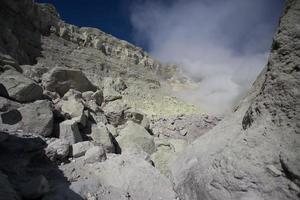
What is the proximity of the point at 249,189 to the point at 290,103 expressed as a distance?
3.60ft

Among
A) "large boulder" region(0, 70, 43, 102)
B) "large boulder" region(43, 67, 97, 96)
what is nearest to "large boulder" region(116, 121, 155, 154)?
"large boulder" region(0, 70, 43, 102)

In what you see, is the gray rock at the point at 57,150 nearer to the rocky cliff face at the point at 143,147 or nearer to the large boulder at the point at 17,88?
the rocky cliff face at the point at 143,147

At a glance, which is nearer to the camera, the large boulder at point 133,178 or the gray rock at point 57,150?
the large boulder at point 133,178

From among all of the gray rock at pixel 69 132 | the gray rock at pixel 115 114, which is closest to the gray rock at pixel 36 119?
the gray rock at pixel 69 132

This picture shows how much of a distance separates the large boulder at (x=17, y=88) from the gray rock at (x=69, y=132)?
1311 millimetres

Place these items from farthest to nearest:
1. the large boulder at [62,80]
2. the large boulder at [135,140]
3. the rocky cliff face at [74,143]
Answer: the large boulder at [62,80] → the large boulder at [135,140] → the rocky cliff face at [74,143]

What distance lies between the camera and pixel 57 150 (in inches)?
182

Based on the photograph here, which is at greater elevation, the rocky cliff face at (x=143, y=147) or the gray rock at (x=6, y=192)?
the rocky cliff face at (x=143, y=147)

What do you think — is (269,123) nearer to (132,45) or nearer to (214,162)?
(214,162)

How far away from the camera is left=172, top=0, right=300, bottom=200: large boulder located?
2508 mm

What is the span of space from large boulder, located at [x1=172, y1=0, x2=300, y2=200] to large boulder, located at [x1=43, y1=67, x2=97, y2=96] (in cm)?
693

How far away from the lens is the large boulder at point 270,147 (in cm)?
251

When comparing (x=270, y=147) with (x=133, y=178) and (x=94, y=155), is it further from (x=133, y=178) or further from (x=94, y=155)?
(x=94, y=155)

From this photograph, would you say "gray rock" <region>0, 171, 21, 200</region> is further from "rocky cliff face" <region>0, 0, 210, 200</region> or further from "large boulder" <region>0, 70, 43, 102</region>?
"large boulder" <region>0, 70, 43, 102</region>
